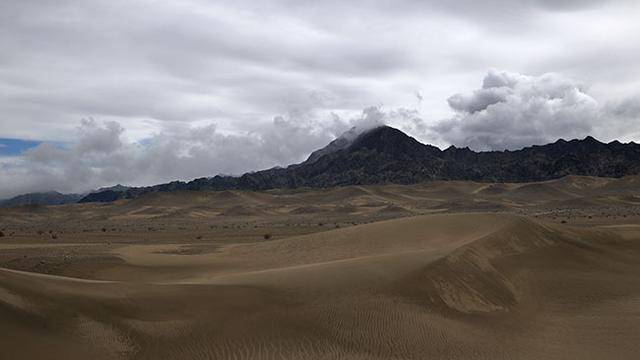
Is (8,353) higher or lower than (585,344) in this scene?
higher

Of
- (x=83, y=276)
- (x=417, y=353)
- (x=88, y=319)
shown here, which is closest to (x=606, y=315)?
(x=417, y=353)

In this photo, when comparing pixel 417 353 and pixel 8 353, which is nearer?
pixel 8 353

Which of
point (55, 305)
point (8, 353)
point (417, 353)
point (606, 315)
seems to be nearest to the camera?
point (8, 353)

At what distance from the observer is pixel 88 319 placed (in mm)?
11914

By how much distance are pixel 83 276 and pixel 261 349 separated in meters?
11.7

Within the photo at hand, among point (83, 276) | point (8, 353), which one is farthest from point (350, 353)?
point (83, 276)

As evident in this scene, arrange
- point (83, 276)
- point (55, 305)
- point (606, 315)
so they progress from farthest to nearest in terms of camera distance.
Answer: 1. point (83, 276)
2. point (606, 315)
3. point (55, 305)

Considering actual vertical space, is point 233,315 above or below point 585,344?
above

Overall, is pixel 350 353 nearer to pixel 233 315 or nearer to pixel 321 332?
pixel 321 332

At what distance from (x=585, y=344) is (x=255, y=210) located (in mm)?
98537

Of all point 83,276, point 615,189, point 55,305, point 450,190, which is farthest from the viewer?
point 450,190

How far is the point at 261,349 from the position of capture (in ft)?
40.2

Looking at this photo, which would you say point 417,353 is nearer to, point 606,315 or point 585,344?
point 585,344

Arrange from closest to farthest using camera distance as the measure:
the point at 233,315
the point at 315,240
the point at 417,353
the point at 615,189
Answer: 1. the point at 417,353
2. the point at 233,315
3. the point at 315,240
4. the point at 615,189
